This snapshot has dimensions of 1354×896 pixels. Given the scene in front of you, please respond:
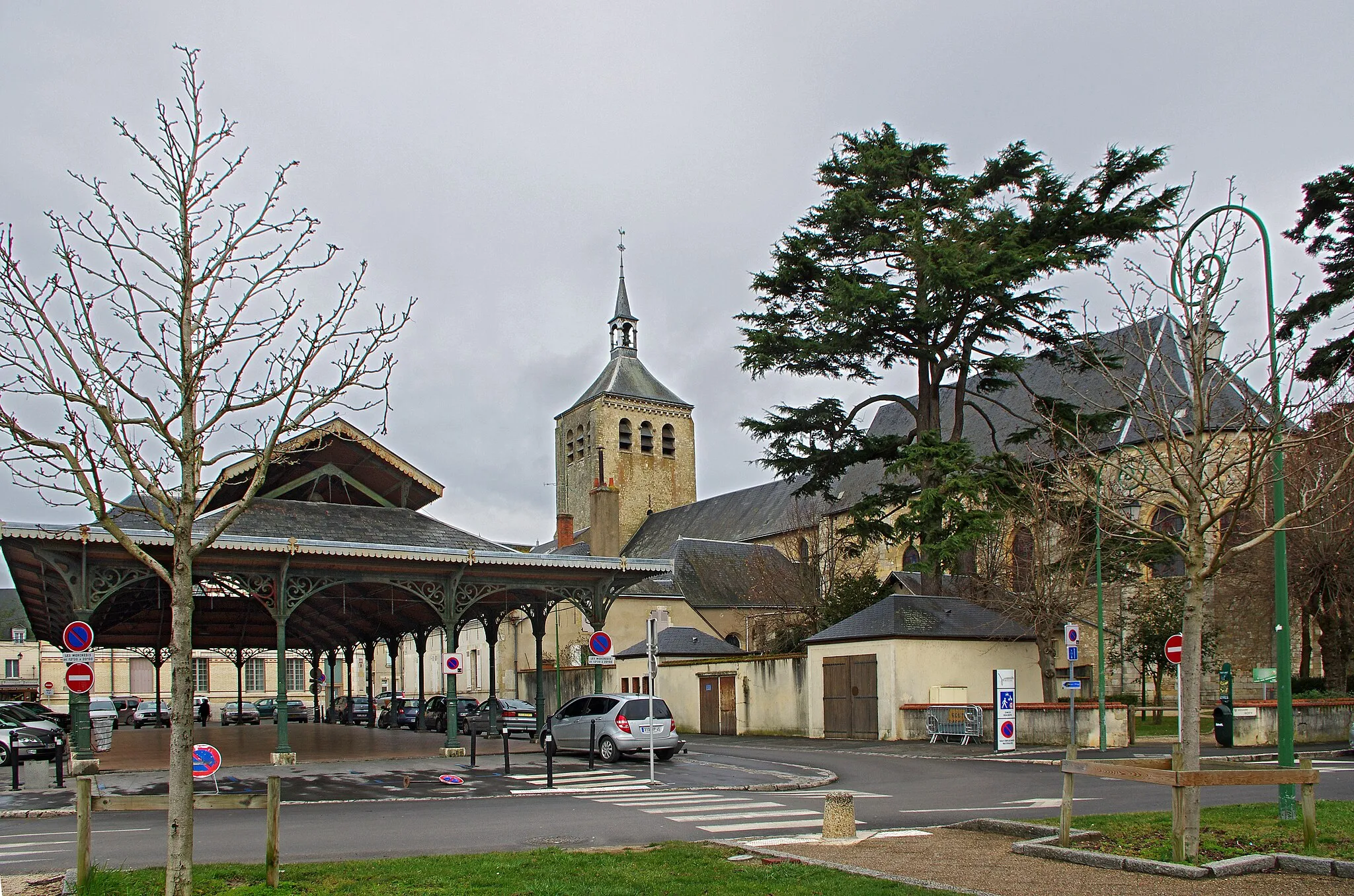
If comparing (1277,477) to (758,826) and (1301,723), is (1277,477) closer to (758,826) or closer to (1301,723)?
(758,826)

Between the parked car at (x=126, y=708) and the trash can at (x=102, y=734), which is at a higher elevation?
the trash can at (x=102, y=734)

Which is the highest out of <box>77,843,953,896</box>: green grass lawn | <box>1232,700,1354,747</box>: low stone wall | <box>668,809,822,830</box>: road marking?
<box>77,843,953,896</box>: green grass lawn

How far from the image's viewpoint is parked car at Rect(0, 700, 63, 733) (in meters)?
A: 28.4

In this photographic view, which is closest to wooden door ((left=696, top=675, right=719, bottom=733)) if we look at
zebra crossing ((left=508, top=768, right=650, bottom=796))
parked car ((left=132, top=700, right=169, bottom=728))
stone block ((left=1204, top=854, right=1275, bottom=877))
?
zebra crossing ((left=508, top=768, right=650, bottom=796))

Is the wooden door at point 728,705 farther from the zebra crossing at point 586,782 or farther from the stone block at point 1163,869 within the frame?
the stone block at point 1163,869

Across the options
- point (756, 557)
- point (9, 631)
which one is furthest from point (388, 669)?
point (756, 557)

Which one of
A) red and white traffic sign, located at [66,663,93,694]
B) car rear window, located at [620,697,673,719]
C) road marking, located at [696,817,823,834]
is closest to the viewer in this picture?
road marking, located at [696,817,823,834]

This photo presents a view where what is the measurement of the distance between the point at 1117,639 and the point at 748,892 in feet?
99.3

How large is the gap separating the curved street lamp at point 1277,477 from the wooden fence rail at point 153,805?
832cm

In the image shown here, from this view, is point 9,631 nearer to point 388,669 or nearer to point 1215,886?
point 388,669

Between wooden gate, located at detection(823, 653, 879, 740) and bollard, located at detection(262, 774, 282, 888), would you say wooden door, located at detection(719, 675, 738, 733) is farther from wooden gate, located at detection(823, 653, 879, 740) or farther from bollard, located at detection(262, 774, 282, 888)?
bollard, located at detection(262, 774, 282, 888)

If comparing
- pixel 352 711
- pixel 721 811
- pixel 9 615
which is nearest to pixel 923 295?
pixel 721 811

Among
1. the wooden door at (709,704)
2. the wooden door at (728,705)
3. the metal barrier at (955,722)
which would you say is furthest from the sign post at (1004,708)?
the wooden door at (709,704)

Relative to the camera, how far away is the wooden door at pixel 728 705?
34781 millimetres
